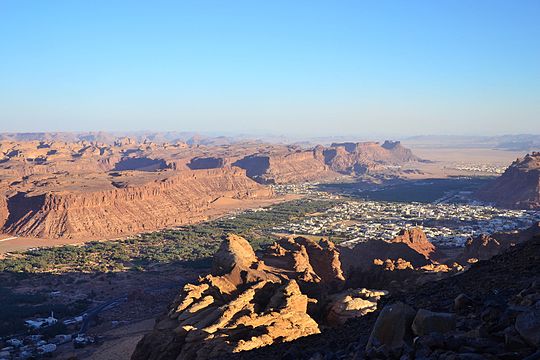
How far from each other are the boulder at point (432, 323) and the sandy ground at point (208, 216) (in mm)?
83267

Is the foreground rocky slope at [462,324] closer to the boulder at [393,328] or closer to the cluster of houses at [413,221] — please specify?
the boulder at [393,328]

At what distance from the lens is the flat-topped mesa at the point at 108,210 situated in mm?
96163

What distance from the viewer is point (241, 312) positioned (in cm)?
2733

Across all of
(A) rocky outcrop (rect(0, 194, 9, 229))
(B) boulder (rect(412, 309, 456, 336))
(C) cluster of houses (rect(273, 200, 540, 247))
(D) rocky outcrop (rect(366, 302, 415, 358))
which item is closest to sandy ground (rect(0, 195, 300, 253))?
(A) rocky outcrop (rect(0, 194, 9, 229))

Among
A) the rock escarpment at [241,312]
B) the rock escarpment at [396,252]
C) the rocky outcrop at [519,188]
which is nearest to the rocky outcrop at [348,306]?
the rock escarpment at [241,312]

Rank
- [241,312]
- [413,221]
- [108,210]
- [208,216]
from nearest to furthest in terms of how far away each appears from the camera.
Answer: [241,312] < [108,210] < [413,221] < [208,216]

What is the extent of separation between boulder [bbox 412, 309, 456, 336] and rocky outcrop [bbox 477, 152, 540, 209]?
11573 cm

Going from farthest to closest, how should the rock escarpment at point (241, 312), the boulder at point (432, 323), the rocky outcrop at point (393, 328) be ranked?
the rock escarpment at point (241, 312) < the rocky outcrop at point (393, 328) < the boulder at point (432, 323)

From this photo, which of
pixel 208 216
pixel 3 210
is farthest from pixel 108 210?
pixel 208 216

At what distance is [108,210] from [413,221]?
62011mm

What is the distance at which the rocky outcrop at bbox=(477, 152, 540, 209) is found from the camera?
11863 cm

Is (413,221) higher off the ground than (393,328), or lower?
lower

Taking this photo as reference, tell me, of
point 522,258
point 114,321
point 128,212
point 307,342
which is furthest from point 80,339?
point 128,212

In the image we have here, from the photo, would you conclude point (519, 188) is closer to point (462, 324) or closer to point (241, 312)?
point (241, 312)
